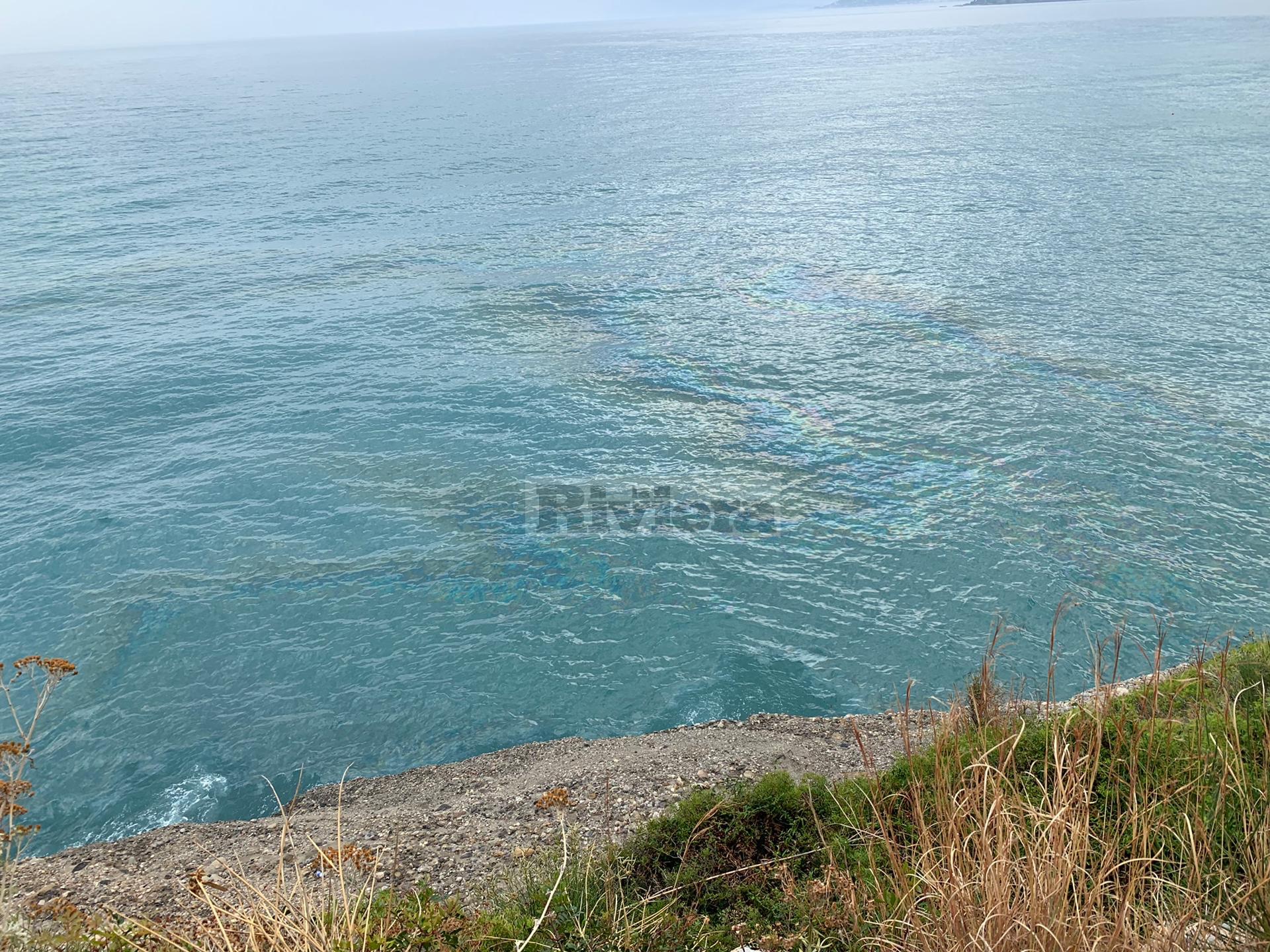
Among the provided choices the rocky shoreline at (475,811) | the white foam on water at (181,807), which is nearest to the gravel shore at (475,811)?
the rocky shoreline at (475,811)

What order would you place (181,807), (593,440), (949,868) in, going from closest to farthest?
(949,868) → (181,807) → (593,440)

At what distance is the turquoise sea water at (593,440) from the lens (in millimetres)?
18422

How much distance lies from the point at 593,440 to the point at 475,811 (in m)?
15.2

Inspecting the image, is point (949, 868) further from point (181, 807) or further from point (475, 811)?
point (181, 807)

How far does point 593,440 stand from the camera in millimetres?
27578

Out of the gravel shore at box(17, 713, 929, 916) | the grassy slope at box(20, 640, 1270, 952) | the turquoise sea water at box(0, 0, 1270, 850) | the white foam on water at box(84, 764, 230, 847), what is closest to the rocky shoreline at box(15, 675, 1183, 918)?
the gravel shore at box(17, 713, 929, 916)

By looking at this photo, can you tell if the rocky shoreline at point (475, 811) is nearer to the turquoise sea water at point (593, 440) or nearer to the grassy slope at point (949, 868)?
the grassy slope at point (949, 868)

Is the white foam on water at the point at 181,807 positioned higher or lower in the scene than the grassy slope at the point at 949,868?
lower

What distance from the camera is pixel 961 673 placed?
58.8ft

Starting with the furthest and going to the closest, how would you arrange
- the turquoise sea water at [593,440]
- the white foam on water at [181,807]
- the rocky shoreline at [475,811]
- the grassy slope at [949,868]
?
the turquoise sea water at [593,440] < the white foam on water at [181,807] < the rocky shoreline at [475,811] < the grassy slope at [949,868]

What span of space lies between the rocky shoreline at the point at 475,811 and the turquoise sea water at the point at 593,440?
138 cm

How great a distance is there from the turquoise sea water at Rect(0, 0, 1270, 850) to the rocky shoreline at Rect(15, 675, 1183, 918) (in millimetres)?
1383

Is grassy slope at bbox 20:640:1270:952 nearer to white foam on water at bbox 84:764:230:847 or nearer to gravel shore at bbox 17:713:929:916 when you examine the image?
gravel shore at bbox 17:713:929:916

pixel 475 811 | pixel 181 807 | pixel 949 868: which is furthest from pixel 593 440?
pixel 949 868
